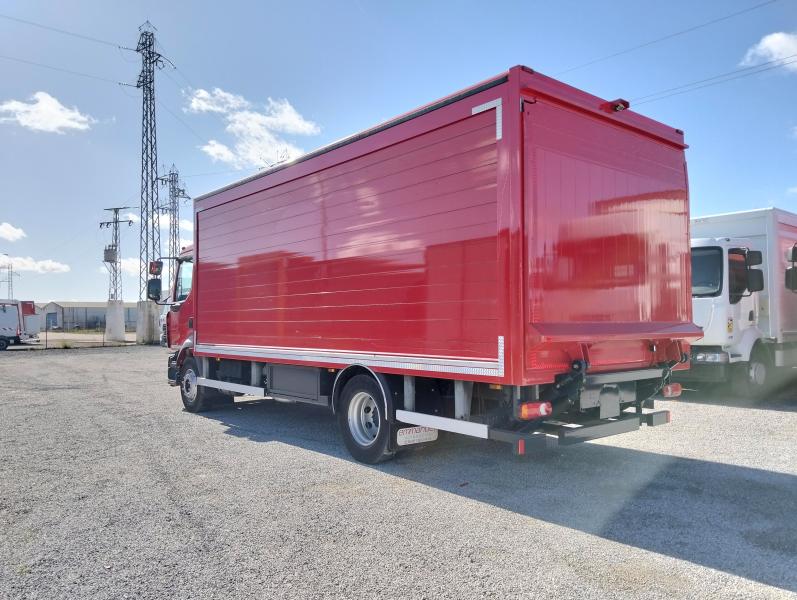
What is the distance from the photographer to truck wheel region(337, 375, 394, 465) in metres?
5.96

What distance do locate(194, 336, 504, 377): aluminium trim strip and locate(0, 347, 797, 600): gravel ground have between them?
41.2 inches

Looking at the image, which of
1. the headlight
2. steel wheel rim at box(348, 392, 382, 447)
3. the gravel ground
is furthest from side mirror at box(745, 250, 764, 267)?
steel wheel rim at box(348, 392, 382, 447)

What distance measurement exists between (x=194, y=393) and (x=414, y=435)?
5.36m

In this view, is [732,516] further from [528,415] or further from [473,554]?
[473,554]

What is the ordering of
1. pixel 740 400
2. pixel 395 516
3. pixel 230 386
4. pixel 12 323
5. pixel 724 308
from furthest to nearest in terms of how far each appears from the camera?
pixel 12 323
pixel 740 400
pixel 724 308
pixel 230 386
pixel 395 516

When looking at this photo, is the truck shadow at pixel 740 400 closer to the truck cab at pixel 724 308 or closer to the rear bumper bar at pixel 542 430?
the truck cab at pixel 724 308

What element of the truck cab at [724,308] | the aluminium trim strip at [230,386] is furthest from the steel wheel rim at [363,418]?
the truck cab at [724,308]

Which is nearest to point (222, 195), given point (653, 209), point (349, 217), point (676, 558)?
point (349, 217)

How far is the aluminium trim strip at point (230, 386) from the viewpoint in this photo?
8.23 m

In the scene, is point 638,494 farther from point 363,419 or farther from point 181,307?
point 181,307

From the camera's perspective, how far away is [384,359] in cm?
585

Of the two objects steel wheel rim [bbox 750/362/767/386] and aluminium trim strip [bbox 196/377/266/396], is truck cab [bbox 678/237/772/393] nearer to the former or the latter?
steel wheel rim [bbox 750/362/767/386]

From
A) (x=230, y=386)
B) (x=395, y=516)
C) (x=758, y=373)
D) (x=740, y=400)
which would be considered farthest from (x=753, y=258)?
(x=230, y=386)

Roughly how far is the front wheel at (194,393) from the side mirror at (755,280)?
887 centimetres
